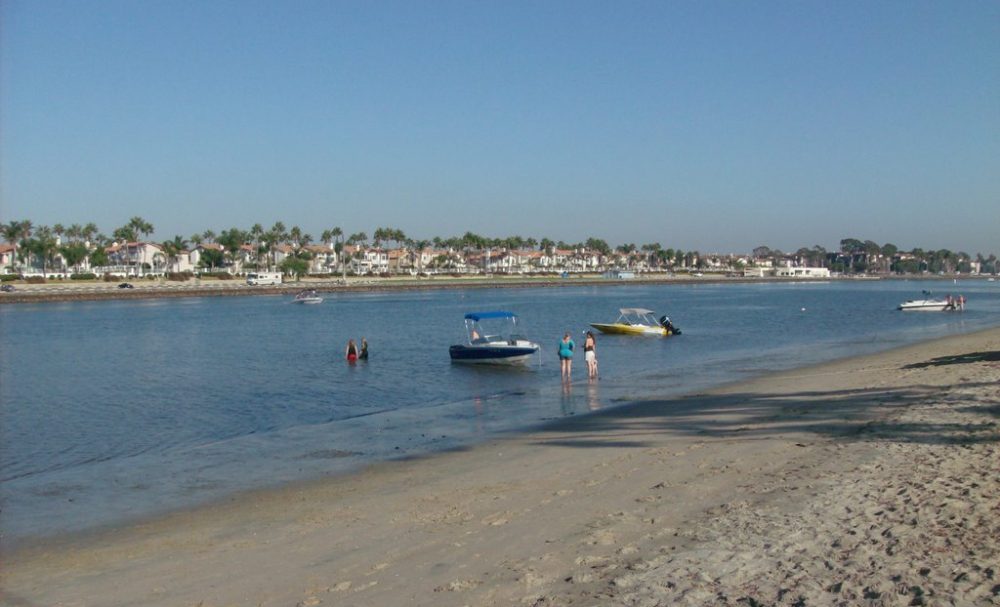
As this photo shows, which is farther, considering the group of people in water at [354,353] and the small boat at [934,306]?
the small boat at [934,306]

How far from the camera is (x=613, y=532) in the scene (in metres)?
10.3

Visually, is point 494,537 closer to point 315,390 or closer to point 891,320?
point 315,390

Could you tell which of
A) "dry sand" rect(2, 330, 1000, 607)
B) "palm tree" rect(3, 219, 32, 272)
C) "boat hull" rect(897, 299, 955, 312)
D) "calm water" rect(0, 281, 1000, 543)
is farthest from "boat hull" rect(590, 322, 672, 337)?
"palm tree" rect(3, 219, 32, 272)

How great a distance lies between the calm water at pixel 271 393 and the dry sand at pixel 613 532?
2.75 m

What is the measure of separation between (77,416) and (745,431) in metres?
20.5

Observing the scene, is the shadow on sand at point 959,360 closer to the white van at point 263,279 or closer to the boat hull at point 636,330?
the boat hull at point 636,330

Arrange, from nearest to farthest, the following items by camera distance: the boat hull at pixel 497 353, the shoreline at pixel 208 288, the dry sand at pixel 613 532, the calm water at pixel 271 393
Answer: the dry sand at pixel 613 532 < the calm water at pixel 271 393 < the boat hull at pixel 497 353 < the shoreline at pixel 208 288

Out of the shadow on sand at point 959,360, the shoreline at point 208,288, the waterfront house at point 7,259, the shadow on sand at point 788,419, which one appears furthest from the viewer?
the waterfront house at point 7,259

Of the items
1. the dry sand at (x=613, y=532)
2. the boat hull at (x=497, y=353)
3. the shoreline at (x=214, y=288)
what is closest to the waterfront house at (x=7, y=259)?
the shoreline at (x=214, y=288)

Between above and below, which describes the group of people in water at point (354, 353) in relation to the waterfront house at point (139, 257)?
below

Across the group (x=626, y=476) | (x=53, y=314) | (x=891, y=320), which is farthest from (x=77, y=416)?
(x=53, y=314)

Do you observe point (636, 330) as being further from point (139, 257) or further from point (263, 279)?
point (139, 257)

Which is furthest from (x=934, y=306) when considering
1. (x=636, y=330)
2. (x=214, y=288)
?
(x=214, y=288)

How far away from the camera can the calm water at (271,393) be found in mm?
17250
